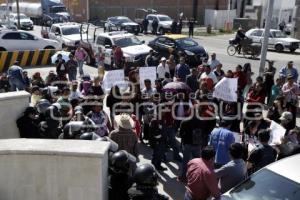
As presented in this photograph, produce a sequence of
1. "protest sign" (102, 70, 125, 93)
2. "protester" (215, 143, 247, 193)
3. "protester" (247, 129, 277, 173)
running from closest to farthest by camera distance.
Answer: "protester" (215, 143, 247, 193), "protester" (247, 129, 277, 173), "protest sign" (102, 70, 125, 93)

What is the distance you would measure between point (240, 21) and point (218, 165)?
3952 centimetres

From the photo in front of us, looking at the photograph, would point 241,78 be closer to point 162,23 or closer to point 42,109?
point 42,109

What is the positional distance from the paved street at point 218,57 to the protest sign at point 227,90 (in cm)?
222

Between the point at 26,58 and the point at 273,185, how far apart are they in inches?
743

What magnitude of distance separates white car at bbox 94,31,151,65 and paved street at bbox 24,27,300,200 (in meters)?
1.23

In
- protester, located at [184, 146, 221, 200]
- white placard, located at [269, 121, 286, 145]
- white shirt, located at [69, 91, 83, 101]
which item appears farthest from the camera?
white shirt, located at [69, 91, 83, 101]

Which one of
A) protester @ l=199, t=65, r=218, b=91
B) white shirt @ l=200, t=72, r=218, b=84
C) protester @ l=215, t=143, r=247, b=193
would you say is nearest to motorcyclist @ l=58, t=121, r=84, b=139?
protester @ l=215, t=143, r=247, b=193

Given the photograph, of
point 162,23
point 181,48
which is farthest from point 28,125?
point 162,23

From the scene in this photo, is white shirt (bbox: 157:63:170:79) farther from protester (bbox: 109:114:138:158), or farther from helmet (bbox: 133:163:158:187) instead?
helmet (bbox: 133:163:158:187)

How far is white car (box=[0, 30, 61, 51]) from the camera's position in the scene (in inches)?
915

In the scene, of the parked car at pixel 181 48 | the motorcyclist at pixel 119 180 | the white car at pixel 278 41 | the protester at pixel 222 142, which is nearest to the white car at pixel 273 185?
the motorcyclist at pixel 119 180

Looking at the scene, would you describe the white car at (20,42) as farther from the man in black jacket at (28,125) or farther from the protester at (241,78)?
the man in black jacket at (28,125)

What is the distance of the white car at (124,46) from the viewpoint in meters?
20.4

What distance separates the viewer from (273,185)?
530 centimetres
